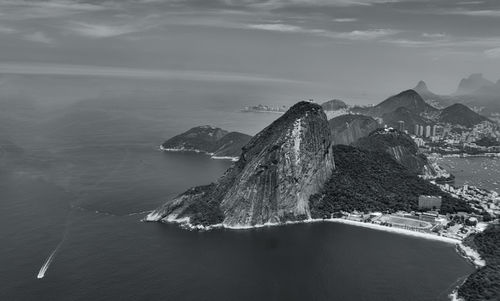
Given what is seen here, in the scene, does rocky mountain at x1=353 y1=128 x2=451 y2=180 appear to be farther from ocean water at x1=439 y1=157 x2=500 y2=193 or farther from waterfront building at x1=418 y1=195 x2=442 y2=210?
waterfront building at x1=418 y1=195 x2=442 y2=210

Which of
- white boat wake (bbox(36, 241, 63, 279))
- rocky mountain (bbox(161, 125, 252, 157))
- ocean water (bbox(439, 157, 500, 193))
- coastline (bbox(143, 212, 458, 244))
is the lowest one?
ocean water (bbox(439, 157, 500, 193))

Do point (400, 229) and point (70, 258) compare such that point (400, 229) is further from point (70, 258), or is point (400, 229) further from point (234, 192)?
point (70, 258)

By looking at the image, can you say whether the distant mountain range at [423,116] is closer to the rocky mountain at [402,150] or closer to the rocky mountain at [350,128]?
the rocky mountain at [350,128]

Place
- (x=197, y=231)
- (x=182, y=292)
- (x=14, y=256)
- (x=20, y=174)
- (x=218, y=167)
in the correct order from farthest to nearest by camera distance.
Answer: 1. (x=218, y=167)
2. (x=20, y=174)
3. (x=197, y=231)
4. (x=14, y=256)
5. (x=182, y=292)

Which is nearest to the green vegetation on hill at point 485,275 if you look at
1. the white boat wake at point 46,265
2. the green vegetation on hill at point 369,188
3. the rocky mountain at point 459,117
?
the green vegetation on hill at point 369,188

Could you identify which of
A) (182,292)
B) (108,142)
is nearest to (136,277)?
(182,292)

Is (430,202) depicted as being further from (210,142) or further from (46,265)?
(210,142)

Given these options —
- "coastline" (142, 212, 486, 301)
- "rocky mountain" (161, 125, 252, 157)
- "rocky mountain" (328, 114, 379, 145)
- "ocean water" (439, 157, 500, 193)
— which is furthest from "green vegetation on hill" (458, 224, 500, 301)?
"rocky mountain" (328, 114, 379, 145)
